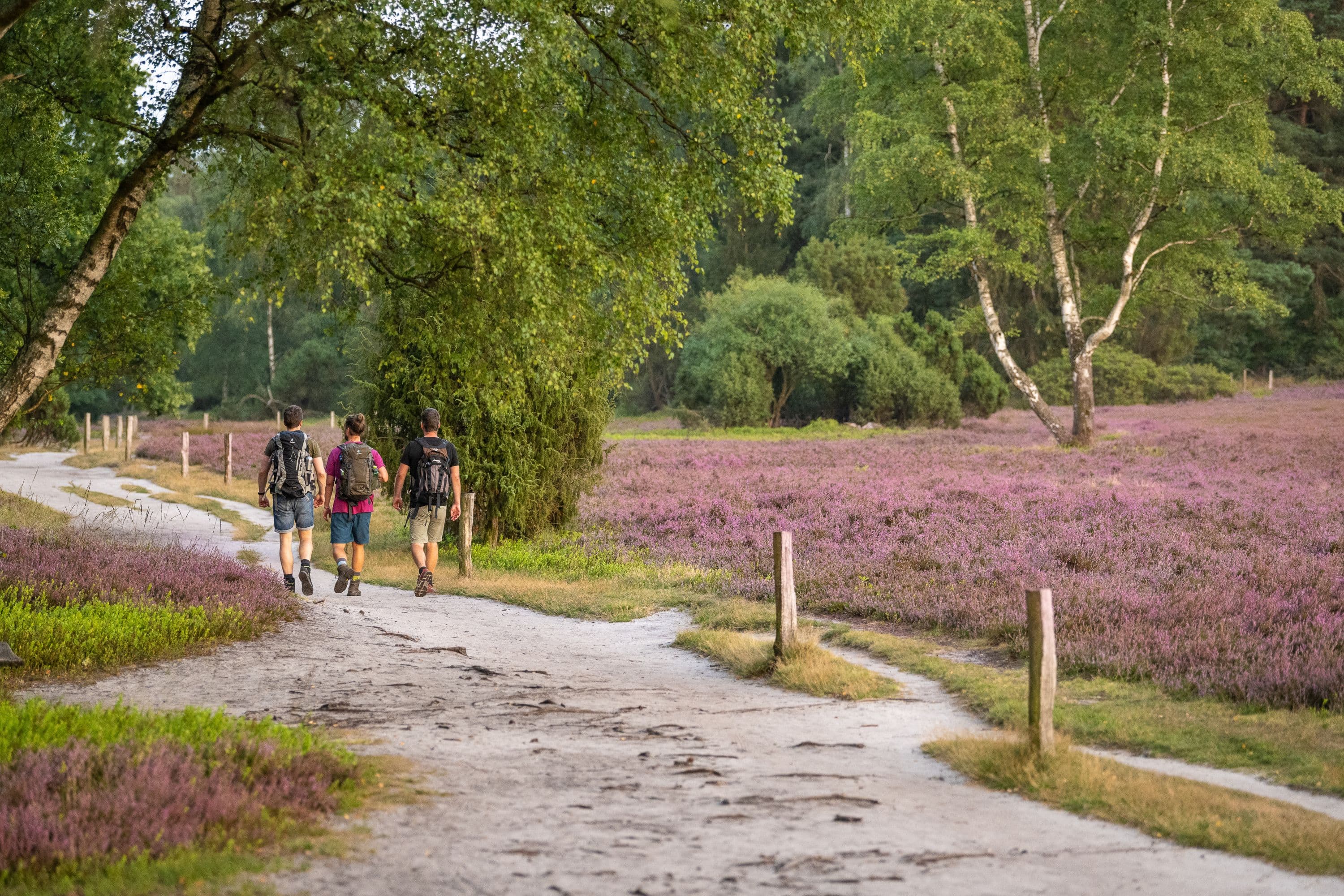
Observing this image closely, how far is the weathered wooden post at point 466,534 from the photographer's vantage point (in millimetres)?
17672

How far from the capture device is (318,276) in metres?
11.5

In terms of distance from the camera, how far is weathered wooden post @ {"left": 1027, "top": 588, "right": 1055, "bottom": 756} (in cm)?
802

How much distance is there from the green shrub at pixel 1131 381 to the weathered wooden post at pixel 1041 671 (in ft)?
181

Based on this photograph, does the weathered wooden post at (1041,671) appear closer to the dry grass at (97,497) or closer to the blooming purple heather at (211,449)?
the dry grass at (97,497)

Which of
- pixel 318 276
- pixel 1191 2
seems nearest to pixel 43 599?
pixel 318 276

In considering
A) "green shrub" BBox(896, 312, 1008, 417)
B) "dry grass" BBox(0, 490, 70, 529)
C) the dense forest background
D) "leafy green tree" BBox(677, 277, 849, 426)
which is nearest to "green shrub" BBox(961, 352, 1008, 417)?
"green shrub" BBox(896, 312, 1008, 417)

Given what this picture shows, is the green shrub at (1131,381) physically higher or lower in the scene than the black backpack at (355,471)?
higher

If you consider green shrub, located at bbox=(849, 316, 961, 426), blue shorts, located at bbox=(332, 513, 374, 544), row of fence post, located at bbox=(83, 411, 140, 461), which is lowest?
blue shorts, located at bbox=(332, 513, 374, 544)

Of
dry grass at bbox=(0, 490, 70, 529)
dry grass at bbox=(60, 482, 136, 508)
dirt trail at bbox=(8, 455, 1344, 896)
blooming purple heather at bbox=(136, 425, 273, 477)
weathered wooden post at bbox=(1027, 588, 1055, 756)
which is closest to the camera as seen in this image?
dirt trail at bbox=(8, 455, 1344, 896)

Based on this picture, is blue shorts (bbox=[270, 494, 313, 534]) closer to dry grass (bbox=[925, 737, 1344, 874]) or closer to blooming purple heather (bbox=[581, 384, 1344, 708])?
blooming purple heather (bbox=[581, 384, 1344, 708])

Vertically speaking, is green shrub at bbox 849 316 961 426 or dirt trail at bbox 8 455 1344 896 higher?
green shrub at bbox 849 316 961 426

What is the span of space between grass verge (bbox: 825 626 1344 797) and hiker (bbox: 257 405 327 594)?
7.95 metres

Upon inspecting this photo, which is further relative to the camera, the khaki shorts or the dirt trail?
the khaki shorts

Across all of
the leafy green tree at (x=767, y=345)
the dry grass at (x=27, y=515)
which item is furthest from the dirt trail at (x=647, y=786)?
the leafy green tree at (x=767, y=345)
